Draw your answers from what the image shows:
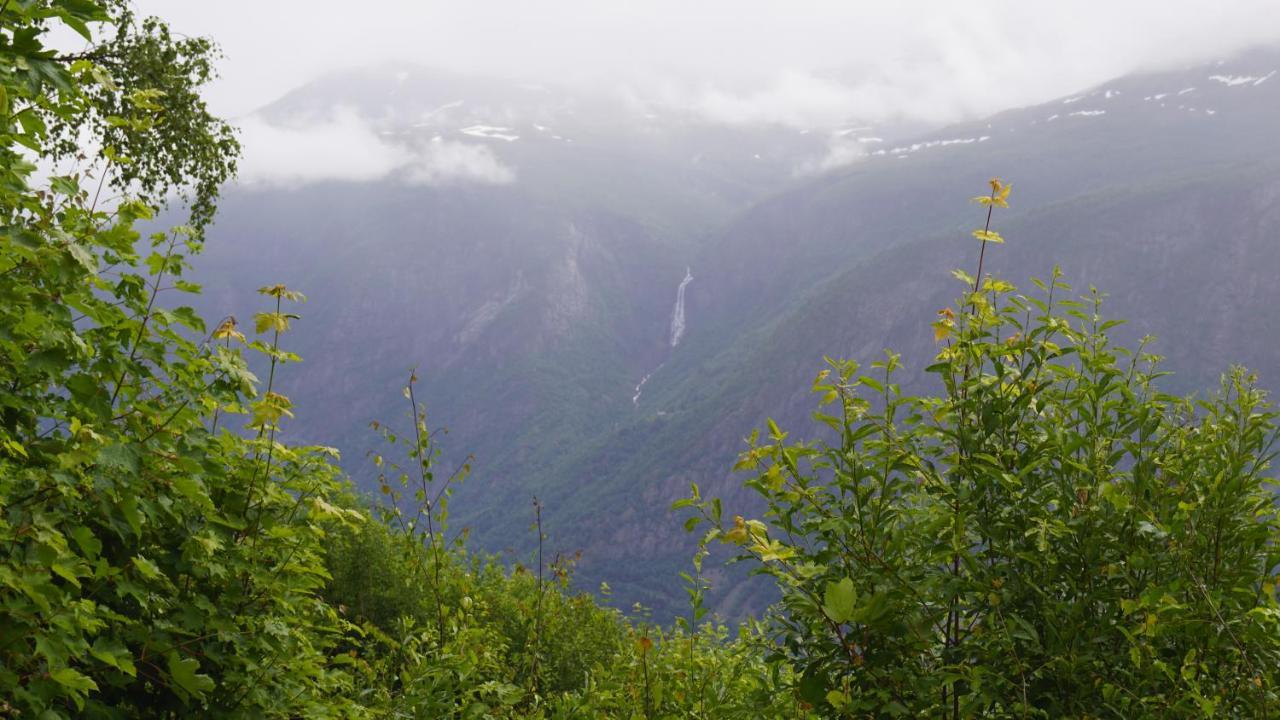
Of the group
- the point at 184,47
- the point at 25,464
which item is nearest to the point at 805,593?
the point at 25,464

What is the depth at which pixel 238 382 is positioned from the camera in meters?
4.36

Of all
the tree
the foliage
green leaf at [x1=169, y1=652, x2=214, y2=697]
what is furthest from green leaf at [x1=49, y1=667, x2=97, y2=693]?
the foliage

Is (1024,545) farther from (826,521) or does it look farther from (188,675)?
(188,675)

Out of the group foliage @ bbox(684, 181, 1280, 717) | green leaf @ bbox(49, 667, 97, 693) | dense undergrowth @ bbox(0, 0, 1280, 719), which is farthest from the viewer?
foliage @ bbox(684, 181, 1280, 717)

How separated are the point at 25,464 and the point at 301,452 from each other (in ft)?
4.71

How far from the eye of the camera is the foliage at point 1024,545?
12.9 feet

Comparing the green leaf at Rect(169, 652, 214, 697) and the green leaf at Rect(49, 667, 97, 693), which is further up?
the green leaf at Rect(49, 667, 97, 693)

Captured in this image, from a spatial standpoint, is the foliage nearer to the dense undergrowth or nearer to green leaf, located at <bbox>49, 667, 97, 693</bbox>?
the dense undergrowth

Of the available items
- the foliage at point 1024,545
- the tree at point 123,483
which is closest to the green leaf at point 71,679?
the tree at point 123,483

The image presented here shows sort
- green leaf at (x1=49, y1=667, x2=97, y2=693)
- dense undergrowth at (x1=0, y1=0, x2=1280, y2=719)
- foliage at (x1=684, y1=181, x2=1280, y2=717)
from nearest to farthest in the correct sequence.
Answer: green leaf at (x1=49, y1=667, x2=97, y2=693) < dense undergrowth at (x1=0, y1=0, x2=1280, y2=719) < foliage at (x1=684, y1=181, x2=1280, y2=717)

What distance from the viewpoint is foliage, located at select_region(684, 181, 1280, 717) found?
3930 mm

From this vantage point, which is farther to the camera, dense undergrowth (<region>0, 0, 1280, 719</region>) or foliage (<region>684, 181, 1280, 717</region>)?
foliage (<region>684, 181, 1280, 717</region>)

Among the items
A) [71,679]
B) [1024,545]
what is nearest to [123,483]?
[71,679]

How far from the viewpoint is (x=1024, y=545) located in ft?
13.9
